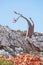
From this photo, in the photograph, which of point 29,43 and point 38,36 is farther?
point 38,36

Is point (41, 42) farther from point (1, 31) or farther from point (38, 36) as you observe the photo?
point (1, 31)

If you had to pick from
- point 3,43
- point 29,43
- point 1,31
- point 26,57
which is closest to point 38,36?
point 29,43

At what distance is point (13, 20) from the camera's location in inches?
890

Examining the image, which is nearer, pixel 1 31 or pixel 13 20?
pixel 1 31

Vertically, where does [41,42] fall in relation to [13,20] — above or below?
below

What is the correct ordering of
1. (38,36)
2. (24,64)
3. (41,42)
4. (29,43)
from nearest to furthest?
(24,64)
(29,43)
(41,42)
(38,36)

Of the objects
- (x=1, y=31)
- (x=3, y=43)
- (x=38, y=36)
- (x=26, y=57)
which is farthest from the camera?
(x=38, y=36)

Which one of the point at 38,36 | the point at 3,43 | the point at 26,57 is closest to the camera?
the point at 26,57

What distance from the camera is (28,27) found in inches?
927

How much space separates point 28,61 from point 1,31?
753 cm

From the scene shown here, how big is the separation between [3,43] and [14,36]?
7.68 ft

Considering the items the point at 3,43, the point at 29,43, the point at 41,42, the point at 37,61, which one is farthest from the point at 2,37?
the point at 37,61

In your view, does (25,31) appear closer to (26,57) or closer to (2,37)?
(2,37)

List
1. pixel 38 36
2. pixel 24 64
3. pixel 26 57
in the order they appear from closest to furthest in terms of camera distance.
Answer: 1. pixel 24 64
2. pixel 26 57
3. pixel 38 36
